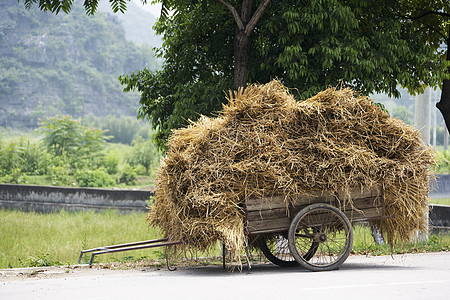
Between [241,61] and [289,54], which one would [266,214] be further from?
[241,61]

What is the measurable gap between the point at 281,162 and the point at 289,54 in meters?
3.83

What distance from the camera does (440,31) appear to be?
15492mm

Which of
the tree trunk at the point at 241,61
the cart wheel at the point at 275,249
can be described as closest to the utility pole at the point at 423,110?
the tree trunk at the point at 241,61

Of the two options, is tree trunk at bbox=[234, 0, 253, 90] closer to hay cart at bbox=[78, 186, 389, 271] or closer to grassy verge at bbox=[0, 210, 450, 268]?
grassy verge at bbox=[0, 210, 450, 268]

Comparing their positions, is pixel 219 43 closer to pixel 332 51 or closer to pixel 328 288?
pixel 332 51

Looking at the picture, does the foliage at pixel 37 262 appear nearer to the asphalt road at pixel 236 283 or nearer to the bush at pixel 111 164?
the asphalt road at pixel 236 283

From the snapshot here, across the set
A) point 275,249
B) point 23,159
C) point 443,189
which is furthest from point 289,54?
point 23,159

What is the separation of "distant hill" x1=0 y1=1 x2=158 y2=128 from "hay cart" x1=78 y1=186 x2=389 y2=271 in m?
85.7

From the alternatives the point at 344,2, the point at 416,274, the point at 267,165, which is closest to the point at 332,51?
the point at 344,2

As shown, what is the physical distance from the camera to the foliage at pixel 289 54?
37.8ft

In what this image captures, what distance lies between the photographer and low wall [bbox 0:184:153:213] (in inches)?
837

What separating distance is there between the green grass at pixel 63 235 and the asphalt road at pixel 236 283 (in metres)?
1.16

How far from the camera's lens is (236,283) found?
746cm

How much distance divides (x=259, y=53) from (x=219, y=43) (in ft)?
3.66
